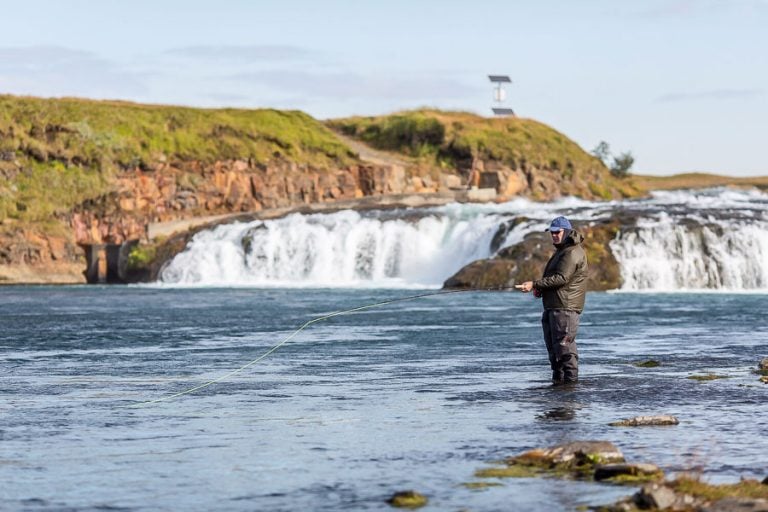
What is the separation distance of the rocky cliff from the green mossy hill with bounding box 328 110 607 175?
161 mm

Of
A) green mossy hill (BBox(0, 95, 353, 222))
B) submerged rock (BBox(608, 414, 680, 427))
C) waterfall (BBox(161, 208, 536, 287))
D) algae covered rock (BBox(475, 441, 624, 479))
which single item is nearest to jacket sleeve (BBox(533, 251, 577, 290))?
submerged rock (BBox(608, 414, 680, 427))

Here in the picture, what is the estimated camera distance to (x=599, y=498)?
10758mm

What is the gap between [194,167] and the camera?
100 meters

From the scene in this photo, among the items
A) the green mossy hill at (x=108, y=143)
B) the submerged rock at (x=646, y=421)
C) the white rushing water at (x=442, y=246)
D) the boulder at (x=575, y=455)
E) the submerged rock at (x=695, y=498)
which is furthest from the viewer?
the green mossy hill at (x=108, y=143)

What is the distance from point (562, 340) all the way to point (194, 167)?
83.6 m

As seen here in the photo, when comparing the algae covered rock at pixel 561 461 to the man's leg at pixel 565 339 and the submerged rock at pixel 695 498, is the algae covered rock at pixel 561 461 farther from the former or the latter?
the man's leg at pixel 565 339

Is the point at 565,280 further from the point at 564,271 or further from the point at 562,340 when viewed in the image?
the point at 562,340

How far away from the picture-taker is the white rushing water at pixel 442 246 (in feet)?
187

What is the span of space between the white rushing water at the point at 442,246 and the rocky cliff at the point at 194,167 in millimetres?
12833

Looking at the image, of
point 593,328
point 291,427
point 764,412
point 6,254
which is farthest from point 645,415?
A: point 6,254

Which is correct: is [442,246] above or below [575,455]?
above

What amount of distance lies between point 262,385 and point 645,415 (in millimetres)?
6392

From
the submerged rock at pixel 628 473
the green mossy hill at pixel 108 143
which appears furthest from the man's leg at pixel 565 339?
the green mossy hill at pixel 108 143

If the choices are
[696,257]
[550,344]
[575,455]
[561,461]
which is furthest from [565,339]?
[696,257]
